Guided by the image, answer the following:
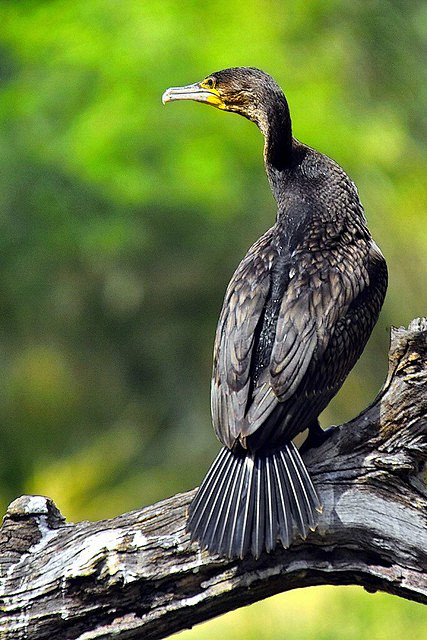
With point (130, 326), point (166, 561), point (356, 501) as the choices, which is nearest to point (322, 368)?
point (356, 501)

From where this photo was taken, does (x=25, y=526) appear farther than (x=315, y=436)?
No

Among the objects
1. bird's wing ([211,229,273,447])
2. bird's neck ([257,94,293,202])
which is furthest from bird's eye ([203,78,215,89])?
bird's wing ([211,229,273,447])

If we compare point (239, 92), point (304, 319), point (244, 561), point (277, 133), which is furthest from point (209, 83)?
point (244, 561)

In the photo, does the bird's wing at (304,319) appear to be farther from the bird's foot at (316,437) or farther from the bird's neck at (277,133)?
the bird's neck at (277,133)

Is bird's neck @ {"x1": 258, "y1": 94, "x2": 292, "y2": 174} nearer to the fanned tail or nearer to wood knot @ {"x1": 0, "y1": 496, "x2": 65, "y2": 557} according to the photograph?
the fanned tail

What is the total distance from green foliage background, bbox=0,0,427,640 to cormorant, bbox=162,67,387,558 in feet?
11.0

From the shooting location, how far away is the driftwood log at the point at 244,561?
3.11 metres

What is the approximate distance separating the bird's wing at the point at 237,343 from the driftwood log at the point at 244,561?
278 mm

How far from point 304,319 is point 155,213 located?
4.69 m

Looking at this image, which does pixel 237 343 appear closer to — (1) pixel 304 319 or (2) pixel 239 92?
(1) pixel 304 319

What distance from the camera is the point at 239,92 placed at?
162 inches

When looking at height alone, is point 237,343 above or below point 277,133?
below

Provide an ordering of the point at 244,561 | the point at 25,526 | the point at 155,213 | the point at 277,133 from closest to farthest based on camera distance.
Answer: the point at 244,561, the point at 25,526, the point at 277,133, the point at 155,213

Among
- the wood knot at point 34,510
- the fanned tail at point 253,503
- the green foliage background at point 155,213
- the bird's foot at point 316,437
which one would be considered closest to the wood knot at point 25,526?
the wood knot at point 34,510
